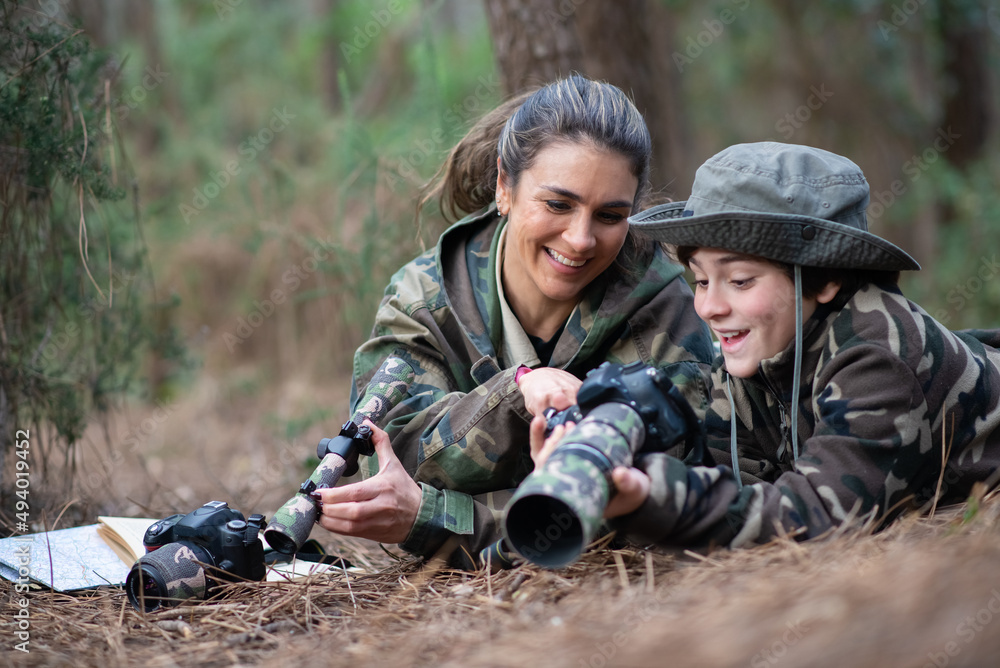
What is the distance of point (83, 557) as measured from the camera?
2.88m

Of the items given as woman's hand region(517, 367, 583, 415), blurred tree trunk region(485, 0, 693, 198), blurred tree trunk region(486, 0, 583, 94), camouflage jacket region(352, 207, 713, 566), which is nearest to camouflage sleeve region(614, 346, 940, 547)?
woman's hand region(517, 367, 583, 415)

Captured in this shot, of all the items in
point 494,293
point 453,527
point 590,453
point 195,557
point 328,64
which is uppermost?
point 328,64

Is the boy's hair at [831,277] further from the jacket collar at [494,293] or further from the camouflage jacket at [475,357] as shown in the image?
the jacket collar at [494,293]

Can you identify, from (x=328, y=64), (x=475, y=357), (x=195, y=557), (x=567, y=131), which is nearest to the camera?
(x=195, y=557)

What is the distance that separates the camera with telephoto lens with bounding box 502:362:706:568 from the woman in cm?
37

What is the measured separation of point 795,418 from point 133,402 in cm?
659

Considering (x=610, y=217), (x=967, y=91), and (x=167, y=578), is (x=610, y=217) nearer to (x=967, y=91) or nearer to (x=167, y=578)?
(x=167, y=578)

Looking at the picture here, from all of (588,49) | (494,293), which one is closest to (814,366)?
(494,293)

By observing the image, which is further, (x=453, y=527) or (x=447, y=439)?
(x=447, y=439)

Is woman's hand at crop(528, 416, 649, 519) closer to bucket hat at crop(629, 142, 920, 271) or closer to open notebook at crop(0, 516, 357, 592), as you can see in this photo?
bucket hat at crop(629, 142, 920, 271)

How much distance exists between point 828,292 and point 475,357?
4.28 feet

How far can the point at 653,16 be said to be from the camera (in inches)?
298

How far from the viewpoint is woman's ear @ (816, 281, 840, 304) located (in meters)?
2.30

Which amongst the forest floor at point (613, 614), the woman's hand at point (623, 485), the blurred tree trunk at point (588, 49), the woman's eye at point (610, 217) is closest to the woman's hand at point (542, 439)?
the woman's hand at point (623, 485)
